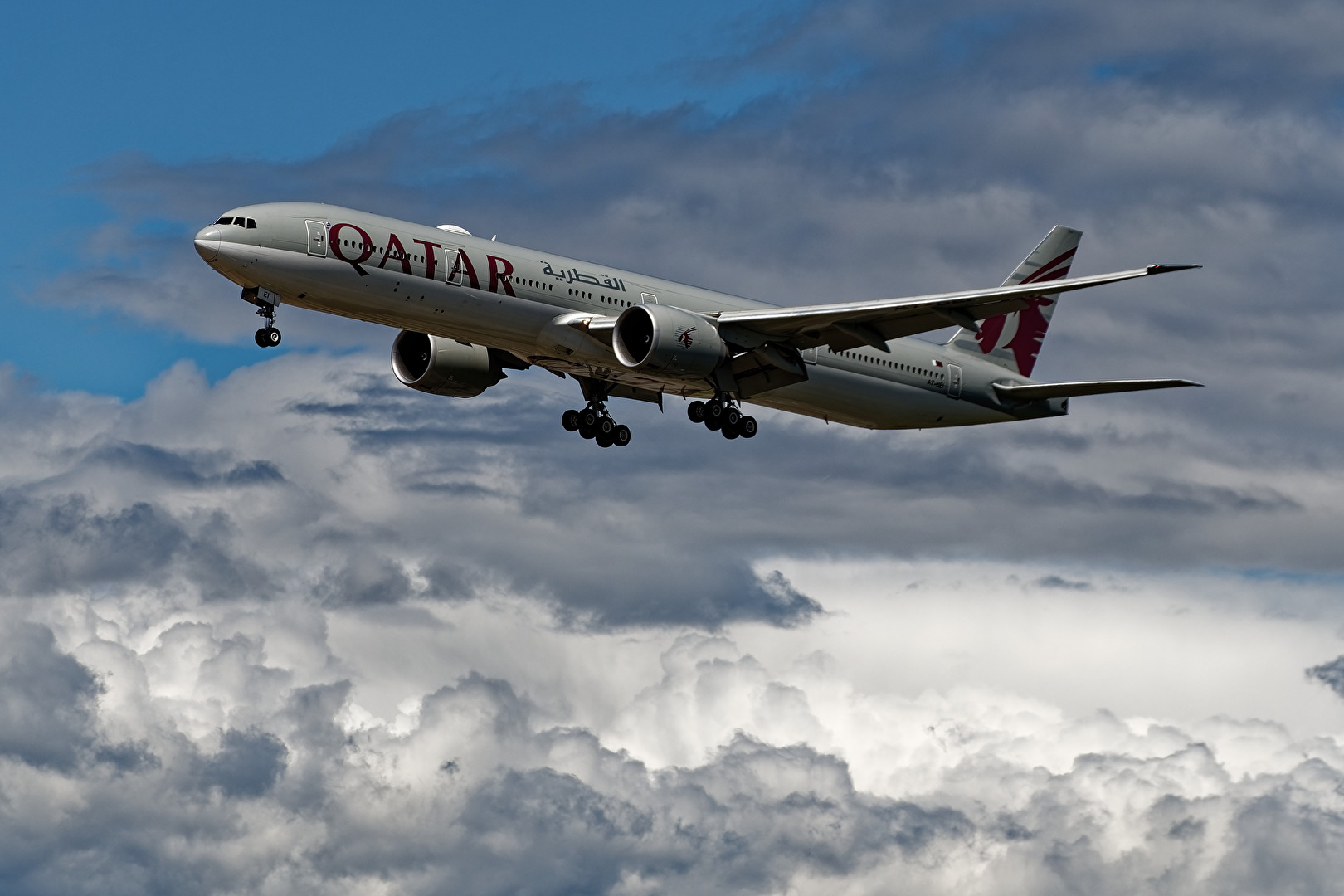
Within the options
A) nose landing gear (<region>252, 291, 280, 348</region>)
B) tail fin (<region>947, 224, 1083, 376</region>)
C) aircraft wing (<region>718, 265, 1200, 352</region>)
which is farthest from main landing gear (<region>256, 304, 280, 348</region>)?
tail fin (<region>947, 224, 1083, 376</region>)

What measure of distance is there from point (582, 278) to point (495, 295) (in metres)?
3.94

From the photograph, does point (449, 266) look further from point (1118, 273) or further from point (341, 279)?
point (1118, 273)

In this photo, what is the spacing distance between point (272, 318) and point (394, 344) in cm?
1314

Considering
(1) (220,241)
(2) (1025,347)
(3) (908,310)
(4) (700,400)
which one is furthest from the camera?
(2) (1025,347)

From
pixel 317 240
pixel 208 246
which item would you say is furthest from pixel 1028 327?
pixel 208 246

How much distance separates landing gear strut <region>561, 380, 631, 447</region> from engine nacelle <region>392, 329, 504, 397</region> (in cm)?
309

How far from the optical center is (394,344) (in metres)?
68.7

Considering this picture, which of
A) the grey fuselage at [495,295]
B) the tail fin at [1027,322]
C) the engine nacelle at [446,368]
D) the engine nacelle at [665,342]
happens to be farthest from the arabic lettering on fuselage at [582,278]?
the tail fin at [1027,322]

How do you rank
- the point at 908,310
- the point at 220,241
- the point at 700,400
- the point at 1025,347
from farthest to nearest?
the point at 1025,347, the point at 700,400, the point at 908,310, the point at 220,241

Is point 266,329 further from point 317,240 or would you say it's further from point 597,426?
point 597,426

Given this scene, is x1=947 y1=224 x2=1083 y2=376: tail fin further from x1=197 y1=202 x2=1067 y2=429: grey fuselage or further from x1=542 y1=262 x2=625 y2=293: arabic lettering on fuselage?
x1=542 y1=262 x2=625 y2=293: arabic lettering on fuselage

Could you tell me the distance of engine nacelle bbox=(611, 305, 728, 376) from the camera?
5888 cm

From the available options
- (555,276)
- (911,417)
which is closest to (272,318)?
(555,276)

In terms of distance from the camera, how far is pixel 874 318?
199 feet
